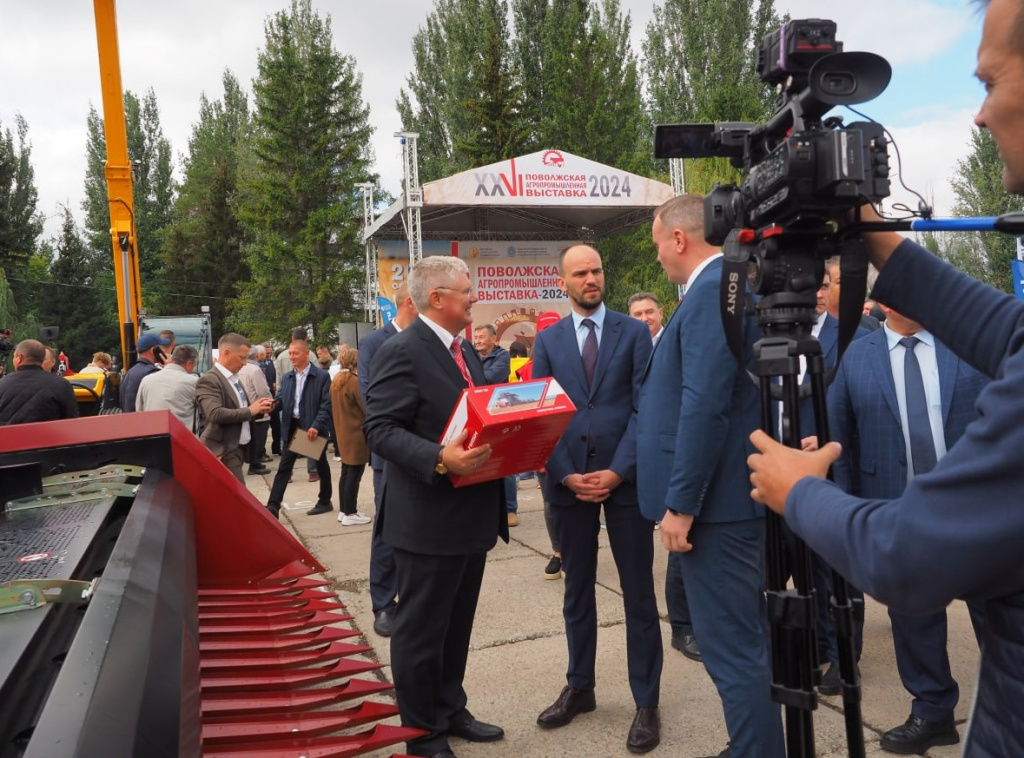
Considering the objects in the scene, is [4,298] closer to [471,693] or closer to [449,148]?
[449,148]

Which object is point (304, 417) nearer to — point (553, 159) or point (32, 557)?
point (32, 557)

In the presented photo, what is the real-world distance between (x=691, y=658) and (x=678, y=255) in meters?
2.22

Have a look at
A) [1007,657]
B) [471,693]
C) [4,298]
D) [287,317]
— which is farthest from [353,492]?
[4,298]

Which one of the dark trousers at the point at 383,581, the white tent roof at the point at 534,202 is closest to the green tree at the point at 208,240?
the white tent roof at the point at 534,202

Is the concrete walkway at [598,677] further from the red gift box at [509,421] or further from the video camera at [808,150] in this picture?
the video camera at [808,150]

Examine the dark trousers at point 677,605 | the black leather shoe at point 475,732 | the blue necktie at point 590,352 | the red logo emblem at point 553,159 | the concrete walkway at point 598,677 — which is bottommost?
the concrete walkway at point 598,677

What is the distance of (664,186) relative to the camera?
1627 cm

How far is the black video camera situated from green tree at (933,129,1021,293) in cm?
3432

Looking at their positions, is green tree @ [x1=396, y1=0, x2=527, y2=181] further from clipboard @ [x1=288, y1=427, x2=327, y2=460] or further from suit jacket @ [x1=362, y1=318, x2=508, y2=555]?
suit jacket @ [x1=362, y1=318, x2=508, y2=555]

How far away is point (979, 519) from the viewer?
1.07 meters

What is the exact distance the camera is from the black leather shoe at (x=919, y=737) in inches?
118

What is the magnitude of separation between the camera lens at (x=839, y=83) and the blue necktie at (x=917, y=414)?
6.88 ft

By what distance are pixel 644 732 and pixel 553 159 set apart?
13327mm

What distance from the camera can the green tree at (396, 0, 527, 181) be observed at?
29.7 metres
